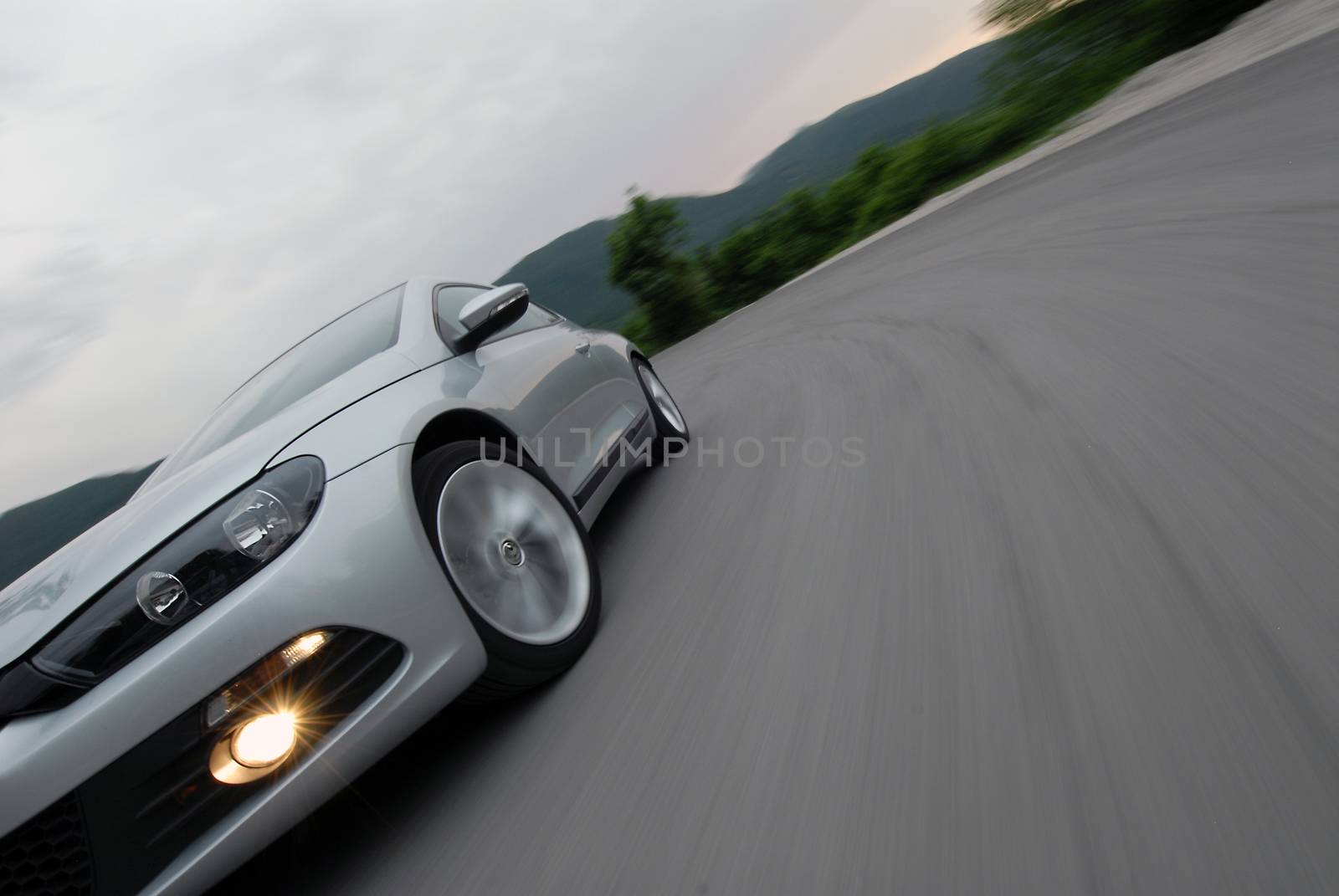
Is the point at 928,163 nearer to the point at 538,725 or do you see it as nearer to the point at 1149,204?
the point at 1149,204

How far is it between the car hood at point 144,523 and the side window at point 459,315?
574mm

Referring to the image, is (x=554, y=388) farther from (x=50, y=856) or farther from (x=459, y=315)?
(x=50, y=856)

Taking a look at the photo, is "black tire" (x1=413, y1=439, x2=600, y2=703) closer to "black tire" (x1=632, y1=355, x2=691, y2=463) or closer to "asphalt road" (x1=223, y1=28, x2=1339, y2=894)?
"asphalt road" (x1=223, y1=28, x2=1339, y2=894)

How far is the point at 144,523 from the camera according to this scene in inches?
89.0

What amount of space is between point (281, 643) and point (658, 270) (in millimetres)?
21785

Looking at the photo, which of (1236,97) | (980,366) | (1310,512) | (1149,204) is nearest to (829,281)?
(1236,97)

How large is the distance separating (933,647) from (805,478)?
1.77m

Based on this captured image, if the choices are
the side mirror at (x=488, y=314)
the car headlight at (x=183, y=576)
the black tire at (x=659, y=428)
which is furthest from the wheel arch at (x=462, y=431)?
the black tire at (x=659, y=428)

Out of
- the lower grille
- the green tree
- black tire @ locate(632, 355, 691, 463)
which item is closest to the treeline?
the green tree

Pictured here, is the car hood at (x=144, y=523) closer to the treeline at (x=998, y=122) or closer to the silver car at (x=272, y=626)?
the silver car at (x=272, y=626)

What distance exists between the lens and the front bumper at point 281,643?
181 centimetres

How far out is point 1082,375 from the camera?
370 centimetres

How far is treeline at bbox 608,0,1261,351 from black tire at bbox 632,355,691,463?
13558 millimetres

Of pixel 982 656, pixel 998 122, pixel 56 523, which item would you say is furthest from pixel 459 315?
pixel 998 122
